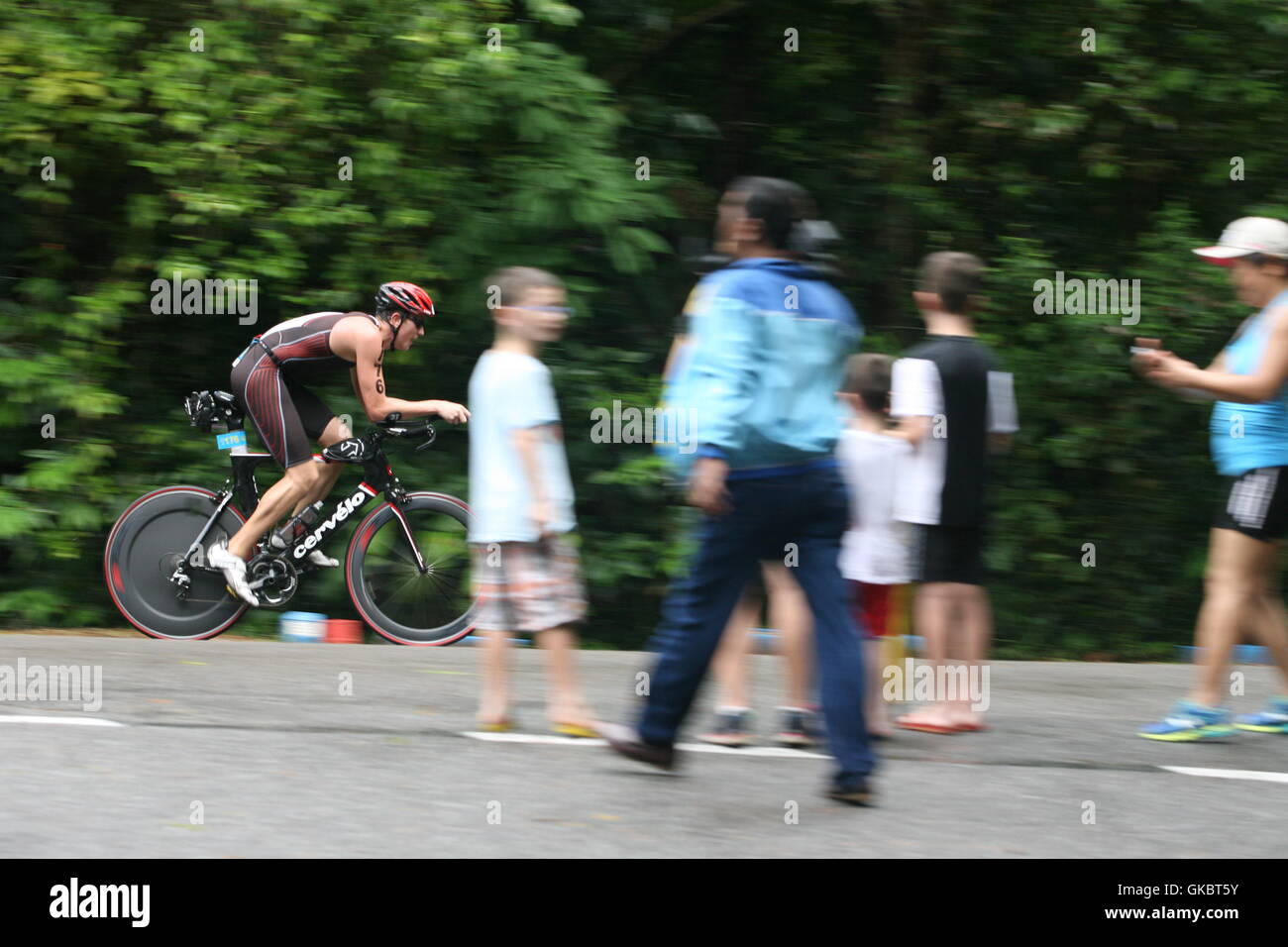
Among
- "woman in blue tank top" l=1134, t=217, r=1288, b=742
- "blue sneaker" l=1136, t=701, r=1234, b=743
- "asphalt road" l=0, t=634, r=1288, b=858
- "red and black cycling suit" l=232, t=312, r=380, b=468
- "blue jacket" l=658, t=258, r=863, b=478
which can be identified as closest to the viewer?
"asphalt road" l=0, t=634, r=1288, b=858

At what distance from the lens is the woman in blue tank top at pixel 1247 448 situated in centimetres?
572

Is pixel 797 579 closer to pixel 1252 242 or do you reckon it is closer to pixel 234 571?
pixel 1252 242

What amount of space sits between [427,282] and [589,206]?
3.43 ft

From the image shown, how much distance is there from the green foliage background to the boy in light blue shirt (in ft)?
10.8

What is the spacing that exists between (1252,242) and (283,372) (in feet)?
15.9

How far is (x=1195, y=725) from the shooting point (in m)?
6.11

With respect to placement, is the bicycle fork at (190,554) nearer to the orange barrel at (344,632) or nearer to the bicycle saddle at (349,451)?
the bicycle saddle at (349,451)

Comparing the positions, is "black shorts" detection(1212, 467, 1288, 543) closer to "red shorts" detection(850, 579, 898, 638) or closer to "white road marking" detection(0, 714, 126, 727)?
"red shorts" detection(850, 579, 898, 638)

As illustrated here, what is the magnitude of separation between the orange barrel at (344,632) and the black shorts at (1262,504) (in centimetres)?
475

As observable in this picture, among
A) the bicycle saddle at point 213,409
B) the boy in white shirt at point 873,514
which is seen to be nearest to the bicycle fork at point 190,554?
the bicycle saddle at point 213,409

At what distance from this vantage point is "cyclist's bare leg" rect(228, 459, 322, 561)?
324 inches

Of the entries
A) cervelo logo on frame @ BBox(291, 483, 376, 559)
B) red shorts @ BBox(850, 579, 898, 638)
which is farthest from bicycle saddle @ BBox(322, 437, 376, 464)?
red shorts @ BBox(850, 579, 898, 638)

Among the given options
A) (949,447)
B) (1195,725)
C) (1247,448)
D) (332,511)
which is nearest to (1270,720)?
(1195,725)

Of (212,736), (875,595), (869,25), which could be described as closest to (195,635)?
(212,736)
